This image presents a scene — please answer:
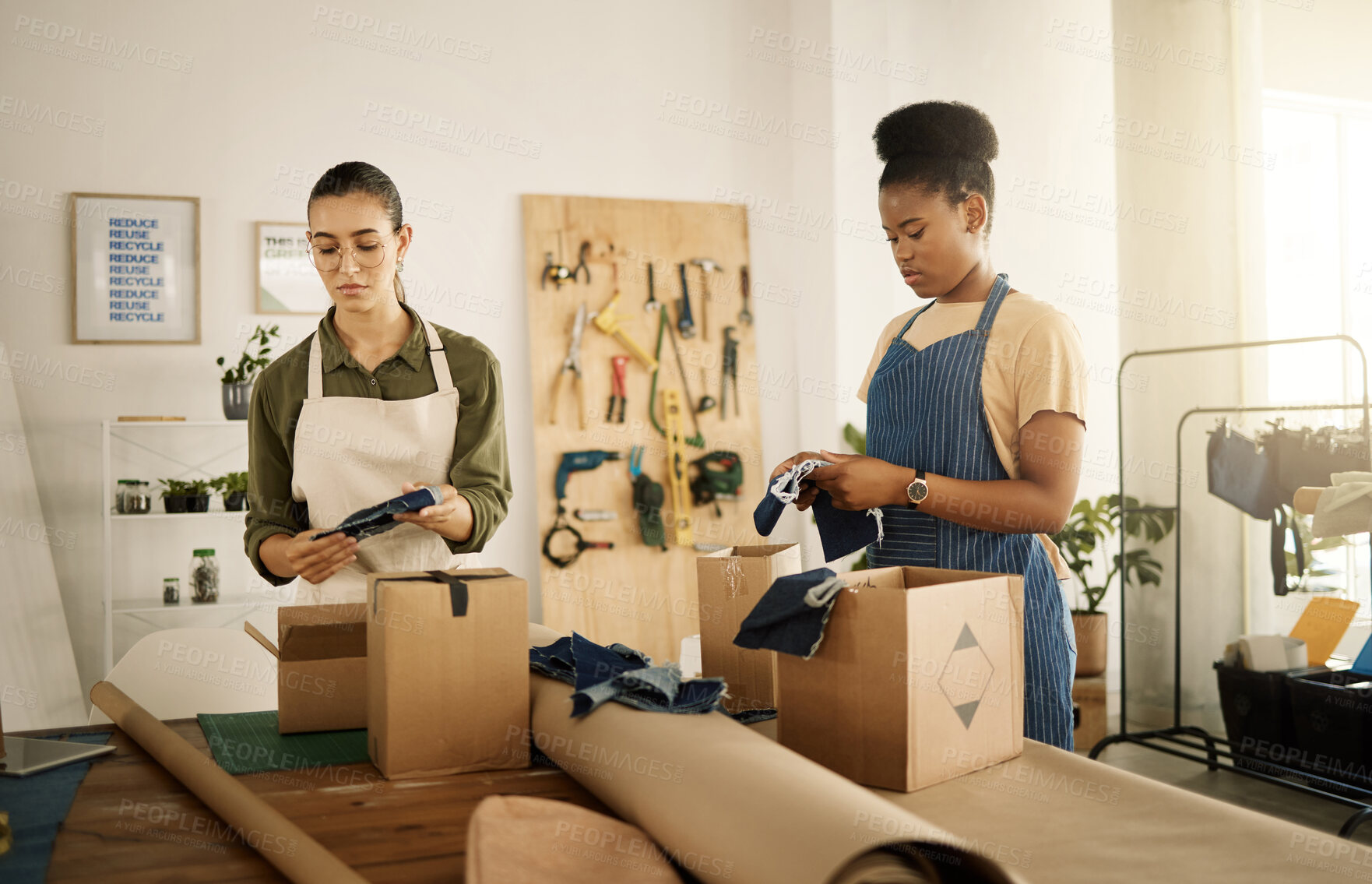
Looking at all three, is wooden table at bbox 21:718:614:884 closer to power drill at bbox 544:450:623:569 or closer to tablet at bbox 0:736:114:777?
tablet at bbox 0:736:114:777

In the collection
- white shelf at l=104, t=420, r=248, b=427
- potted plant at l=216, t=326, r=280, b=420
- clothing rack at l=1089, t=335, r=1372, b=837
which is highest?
potted plant at l=216, t=326, r=280, b=420

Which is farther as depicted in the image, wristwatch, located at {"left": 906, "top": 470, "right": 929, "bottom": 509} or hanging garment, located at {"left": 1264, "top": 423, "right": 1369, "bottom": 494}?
hanging garment, located at {"left": 1264, "top": 423, "right": 1369, "bottom": 494}

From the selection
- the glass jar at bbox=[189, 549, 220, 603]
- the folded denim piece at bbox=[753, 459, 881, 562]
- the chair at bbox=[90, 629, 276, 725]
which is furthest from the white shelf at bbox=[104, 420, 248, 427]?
the folded denim piece at bbox=[753, 459, 881, 562]

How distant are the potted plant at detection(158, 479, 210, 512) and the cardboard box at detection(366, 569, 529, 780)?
282 centimetres

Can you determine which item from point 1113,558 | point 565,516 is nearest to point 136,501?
point 565,516

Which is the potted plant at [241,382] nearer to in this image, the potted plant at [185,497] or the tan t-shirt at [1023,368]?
the potted plant at [185,497]

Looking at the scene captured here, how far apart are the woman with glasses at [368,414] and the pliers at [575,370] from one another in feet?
8.01

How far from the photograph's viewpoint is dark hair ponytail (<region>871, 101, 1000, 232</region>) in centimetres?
154

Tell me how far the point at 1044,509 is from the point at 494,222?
3.39 meters

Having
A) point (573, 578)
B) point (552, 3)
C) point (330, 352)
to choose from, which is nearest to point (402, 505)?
point (330, 352)

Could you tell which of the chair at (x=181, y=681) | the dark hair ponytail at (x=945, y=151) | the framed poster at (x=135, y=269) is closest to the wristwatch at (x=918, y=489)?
the dark hair ponytail at (x=945, y=151)

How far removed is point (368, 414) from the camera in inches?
69.9

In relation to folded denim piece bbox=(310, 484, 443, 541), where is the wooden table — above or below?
below

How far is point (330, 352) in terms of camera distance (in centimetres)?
181
